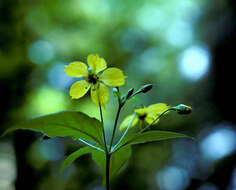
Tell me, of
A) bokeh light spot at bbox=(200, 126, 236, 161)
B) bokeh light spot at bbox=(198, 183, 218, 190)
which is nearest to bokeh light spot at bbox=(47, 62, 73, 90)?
bokeh light spot at bbox=(200, 126, 236, 161)

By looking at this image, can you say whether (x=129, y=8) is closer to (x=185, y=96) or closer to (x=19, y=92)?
(x=185, y=96)

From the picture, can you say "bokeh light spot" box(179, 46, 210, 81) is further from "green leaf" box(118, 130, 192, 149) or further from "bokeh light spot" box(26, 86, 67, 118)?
"green leaf" box(118, 130, 192, 149)

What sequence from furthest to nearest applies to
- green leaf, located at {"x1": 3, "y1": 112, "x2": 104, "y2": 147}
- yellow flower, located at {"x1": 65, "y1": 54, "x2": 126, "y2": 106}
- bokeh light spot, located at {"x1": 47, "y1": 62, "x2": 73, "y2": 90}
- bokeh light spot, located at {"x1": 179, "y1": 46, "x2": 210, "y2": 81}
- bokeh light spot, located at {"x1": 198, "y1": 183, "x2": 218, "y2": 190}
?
bokeh light spot, located at {"x1": 179, "y1": 46, "x2": 210, "y2": 81} < bokeh light spot, located at {"x1": 198, "y1": 183, "x2": 218, "y2": 190} < bokeh light spot, located at {"x1": 47, "y1": 62, "x2": 73, "y2": 90} < yellow flower, located at {"x1": 65, "y1": 54, "x2": 126, "y2": 106} < green leaf, located at {"x1": 3, "y1": 112, "x2": 104, "y2": 147}

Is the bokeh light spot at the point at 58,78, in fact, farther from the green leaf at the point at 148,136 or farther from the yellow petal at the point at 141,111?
the green leaf at the point at 148,136

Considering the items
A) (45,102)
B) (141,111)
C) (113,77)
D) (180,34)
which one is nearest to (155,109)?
(141,111)

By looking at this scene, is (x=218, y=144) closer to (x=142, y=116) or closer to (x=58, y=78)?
(x=58, y=78)

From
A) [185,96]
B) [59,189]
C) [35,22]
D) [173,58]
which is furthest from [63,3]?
[59,189]

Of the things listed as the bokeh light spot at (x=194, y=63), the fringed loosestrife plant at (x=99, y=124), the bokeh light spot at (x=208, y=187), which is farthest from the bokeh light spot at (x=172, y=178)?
the fringed loosestrife plant at (x=99, y=124)
